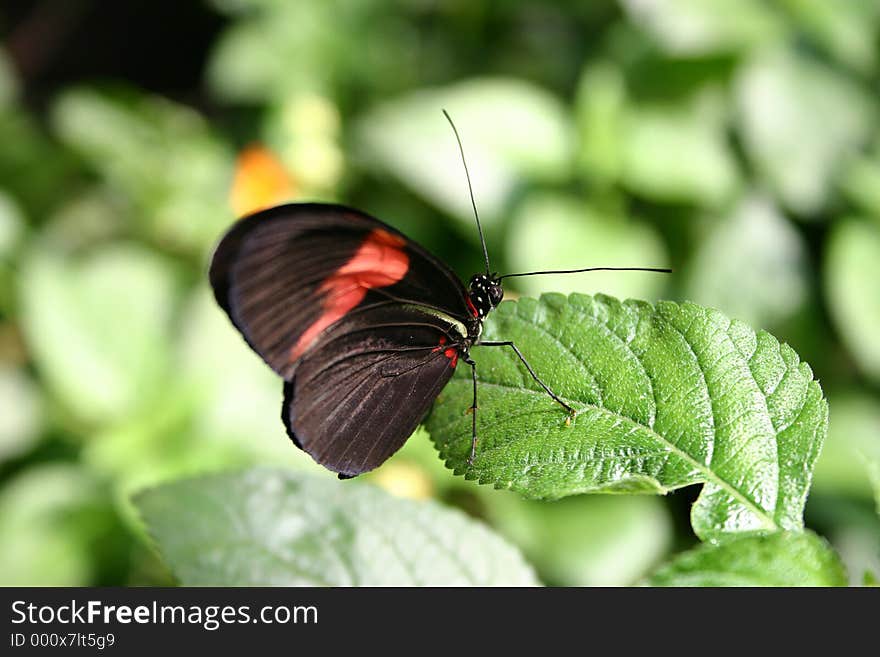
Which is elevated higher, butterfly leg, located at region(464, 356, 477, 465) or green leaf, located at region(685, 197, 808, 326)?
butterfly leg, located at region(464, 356, 477, 465)

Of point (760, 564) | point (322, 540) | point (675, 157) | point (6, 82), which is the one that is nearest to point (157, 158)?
point (6, 82)

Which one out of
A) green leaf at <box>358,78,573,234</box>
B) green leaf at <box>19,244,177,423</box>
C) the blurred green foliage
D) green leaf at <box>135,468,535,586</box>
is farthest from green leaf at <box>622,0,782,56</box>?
green leaf at <box>135,468,535,586</box>

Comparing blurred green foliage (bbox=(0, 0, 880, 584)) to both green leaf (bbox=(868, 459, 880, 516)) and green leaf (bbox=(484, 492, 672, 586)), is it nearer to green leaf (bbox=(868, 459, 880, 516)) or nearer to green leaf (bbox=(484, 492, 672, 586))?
green leaf (bbox=(484, 492, 672, 586))

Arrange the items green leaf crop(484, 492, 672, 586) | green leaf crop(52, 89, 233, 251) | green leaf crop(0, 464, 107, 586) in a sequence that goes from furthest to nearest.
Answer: green leaf crop(52, 89, 233, 251) → green leaf crop(484, 492, 672, 586) → green leaf crop(0, 464, 107, 586)

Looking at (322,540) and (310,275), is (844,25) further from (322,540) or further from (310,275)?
(322,540)

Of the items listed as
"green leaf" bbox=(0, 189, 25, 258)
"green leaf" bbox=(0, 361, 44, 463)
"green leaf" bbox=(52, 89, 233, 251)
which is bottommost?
"green leaf" bbox=(0, 361, 44, 463)

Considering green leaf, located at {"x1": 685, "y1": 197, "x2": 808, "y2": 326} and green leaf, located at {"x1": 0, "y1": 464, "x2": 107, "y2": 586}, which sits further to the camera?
green leaf, located at {"x1": 685, "y1": 197, "x2": 808, "y2": 326}
